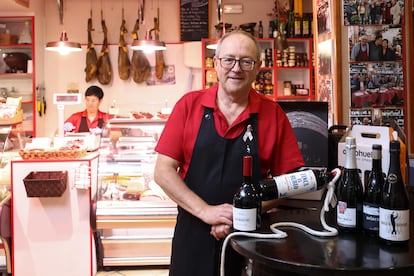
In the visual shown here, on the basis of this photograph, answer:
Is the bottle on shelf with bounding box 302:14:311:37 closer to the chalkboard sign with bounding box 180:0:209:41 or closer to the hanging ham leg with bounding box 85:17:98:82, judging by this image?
the chalkboard sign with bounding box 180:0:209:41

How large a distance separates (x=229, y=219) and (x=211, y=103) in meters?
0.54

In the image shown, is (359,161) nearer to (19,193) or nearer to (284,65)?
(19,193)

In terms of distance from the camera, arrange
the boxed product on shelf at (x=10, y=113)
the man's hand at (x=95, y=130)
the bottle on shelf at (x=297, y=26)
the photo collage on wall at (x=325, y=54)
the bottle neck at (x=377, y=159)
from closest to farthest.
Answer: the bottle neck at (x=377, y=159) → the photo collage on wall at (x=325, y=54) → the boxed product on shelf at (x=10, y=113) → the man's hand at (x=95, y=130) → the bottle on shelf at (x=297, y=26)

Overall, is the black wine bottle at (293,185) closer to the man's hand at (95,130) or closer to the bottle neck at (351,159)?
the bottle neck at (351,159)

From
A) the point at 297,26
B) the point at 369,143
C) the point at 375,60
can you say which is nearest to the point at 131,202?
the point at 375,60

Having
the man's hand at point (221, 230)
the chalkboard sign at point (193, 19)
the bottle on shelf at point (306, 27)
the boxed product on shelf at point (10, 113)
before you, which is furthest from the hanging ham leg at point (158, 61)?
the man's hand at point (221, 230)

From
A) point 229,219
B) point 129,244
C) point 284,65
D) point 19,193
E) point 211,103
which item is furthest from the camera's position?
point 284,65

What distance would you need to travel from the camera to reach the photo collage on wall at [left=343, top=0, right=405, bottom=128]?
3027 mm

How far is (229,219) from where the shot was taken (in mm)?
1685

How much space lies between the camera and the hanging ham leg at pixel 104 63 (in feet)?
22.0

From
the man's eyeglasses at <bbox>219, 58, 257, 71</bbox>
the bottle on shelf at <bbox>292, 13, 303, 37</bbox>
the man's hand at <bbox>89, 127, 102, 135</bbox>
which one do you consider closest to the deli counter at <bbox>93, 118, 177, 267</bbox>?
the man's hand at <bbox>89, 127, 102, 135</bbox>

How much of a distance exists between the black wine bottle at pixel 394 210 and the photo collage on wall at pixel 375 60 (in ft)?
5.84

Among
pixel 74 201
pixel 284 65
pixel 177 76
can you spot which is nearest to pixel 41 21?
pixel 177 76

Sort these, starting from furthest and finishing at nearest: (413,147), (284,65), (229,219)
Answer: (284,65) → (413,147) → (229,219)
